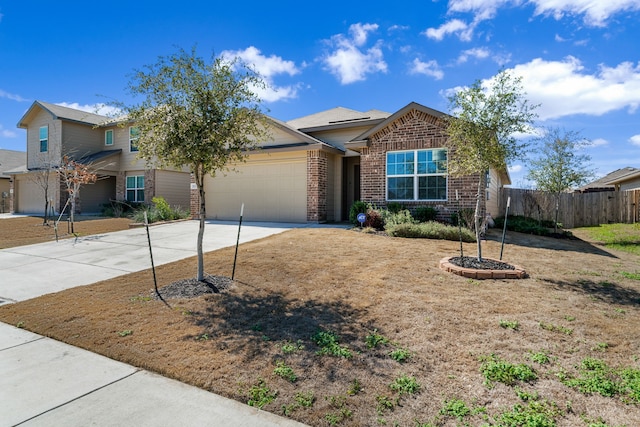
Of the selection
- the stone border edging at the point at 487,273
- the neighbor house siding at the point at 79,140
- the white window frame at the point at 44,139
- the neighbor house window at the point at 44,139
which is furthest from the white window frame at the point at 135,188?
the stone border edging at the point at 487,273

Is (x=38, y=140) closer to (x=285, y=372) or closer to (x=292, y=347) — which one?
(x=292, y=347)

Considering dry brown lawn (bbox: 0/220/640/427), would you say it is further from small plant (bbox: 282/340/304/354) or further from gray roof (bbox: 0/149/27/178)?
gray roof (bbox: 0/149/27/178)

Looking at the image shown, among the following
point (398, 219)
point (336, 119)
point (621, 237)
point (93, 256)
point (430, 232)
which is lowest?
point (93, 256)

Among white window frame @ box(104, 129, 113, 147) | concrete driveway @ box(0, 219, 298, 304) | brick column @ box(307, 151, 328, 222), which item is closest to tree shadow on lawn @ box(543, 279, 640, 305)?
concrete driveway @ box(0, 219, 298, 304)

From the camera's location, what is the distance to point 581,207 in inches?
715

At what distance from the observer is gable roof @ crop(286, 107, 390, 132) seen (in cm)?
1478

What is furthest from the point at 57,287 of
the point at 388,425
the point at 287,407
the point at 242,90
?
the point at 388,425

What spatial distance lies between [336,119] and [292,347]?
45.6ft

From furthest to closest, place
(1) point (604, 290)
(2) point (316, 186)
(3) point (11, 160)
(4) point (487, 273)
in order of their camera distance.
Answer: (3) point (11, 160) < (2) point (316, 186) < (4) point (487, 273) < (1) point (604, 290)

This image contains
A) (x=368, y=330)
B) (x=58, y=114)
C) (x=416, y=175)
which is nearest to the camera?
(x=368, y=330)

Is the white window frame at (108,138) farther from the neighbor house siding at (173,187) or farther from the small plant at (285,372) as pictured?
the small plant at (285,372)

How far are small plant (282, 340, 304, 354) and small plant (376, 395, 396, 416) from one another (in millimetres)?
1109

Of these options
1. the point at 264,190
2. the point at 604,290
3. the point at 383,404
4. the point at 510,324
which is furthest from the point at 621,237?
the point at 383,404

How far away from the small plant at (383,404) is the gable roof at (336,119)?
12776 millimetres
